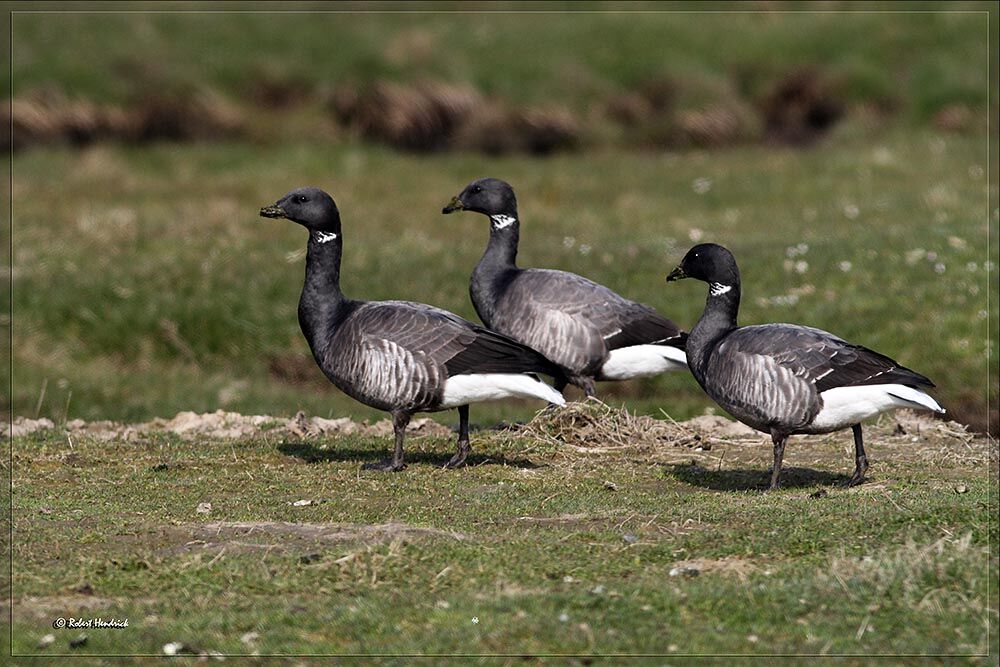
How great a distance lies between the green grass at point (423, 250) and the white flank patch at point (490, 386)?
4.71 meters

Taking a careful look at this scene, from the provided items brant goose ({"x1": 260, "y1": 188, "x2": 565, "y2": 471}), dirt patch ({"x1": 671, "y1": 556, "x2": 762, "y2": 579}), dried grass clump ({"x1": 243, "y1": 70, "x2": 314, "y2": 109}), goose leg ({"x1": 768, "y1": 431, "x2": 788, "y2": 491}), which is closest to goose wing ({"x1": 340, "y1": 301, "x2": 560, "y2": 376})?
brant goose ({"x1": 260, "y1": 188, "x2": 565, "y2": 471})

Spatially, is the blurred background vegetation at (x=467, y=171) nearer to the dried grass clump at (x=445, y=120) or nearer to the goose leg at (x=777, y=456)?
the dried grass clump at (x=445, y=120)

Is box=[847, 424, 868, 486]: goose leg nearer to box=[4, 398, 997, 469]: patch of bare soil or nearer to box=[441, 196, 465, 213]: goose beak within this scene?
box=[4, 398, 997, 469]: patch of bare soil

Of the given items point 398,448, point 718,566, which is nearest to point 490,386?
point 398,448

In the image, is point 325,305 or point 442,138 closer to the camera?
point 325,305

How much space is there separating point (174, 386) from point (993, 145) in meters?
22.7

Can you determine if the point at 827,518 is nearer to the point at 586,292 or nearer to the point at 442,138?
the point at 586,292

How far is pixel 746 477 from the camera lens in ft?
47.0

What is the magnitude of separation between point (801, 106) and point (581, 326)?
22.8 meters

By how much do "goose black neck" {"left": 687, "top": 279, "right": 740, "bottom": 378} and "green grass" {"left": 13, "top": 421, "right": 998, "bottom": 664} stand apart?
1.42 m

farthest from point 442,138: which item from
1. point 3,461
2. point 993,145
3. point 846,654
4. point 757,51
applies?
point 846,654

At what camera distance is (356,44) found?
128 feet

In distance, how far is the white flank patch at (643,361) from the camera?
16828 millimetres

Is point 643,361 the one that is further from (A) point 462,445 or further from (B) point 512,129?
(B) point 512,129
